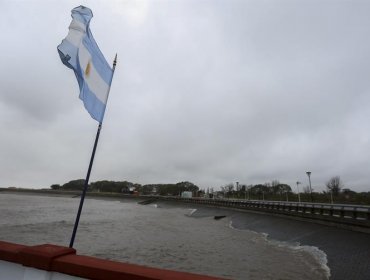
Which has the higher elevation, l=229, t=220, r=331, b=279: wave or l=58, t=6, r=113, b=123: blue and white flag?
l=58, t=6, r=113, b=123: blue and white flag

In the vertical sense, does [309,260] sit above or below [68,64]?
below

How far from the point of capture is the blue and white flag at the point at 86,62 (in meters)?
4.91

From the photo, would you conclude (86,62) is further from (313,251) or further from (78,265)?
(313,251)

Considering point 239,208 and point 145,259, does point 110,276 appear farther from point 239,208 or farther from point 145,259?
point 239,208

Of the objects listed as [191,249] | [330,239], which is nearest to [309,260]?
[330,239]

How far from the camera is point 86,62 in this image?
16.9ft

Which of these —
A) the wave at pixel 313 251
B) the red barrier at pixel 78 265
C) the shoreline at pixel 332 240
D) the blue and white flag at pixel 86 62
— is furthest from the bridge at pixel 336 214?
the red barrier at pixel 78 265

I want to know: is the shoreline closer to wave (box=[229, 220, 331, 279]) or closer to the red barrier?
wave (box=[229, 220, 331, 279])

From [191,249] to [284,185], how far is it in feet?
407

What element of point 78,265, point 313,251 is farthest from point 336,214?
point 78,265

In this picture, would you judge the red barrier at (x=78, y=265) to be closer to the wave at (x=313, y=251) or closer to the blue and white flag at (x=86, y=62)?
the blue and white flag at (x=86, y=62)

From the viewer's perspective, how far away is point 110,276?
2986 mm

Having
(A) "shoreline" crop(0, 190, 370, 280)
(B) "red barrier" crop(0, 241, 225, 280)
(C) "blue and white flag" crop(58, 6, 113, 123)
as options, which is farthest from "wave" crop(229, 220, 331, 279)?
(B) "red barrier" crop(0, 241, 225, 280)

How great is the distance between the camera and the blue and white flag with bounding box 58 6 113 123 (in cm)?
491
